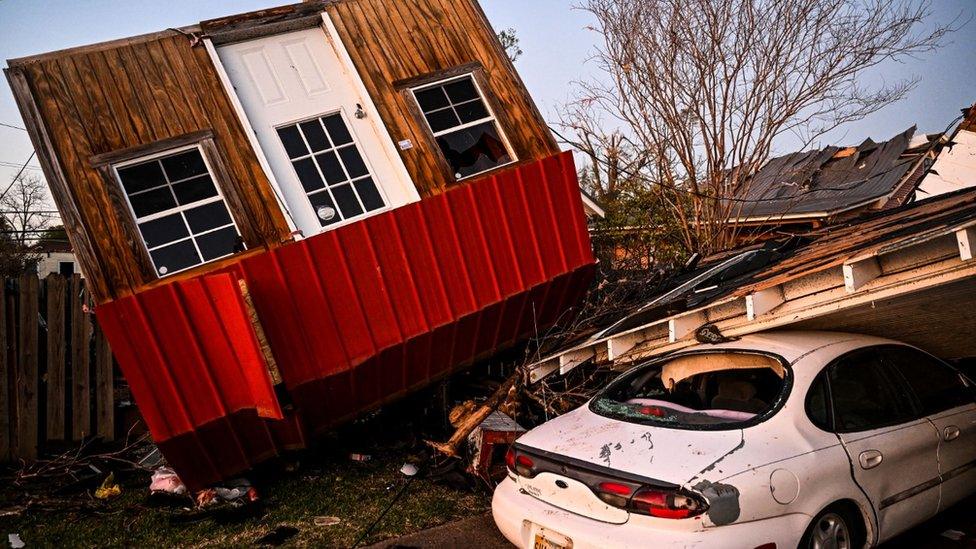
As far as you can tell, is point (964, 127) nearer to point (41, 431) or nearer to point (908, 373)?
point (908, 373)

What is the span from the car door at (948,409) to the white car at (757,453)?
11 millimetres

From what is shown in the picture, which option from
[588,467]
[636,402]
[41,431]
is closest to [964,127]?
[636,402]

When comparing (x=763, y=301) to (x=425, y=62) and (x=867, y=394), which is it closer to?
(x=867, y=394)

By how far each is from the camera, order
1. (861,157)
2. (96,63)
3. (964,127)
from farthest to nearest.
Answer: (861,157), (964,127), (96,63)

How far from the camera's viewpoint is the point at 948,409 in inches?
169

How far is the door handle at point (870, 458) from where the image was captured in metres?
3.71

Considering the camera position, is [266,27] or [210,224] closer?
[210,224]

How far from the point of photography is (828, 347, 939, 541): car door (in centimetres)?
376

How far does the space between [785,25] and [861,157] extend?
860 centimetres

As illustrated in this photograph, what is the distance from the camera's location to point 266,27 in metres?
7.43

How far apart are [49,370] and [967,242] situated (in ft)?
28.7

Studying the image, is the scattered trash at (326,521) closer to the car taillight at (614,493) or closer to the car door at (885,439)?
the car taillight at (614,493)

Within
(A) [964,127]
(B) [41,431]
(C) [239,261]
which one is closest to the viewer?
(C) [239,261]

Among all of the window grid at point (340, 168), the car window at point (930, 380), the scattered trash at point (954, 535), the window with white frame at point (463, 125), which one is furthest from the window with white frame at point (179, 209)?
the scattered trash at point (954, 535)
